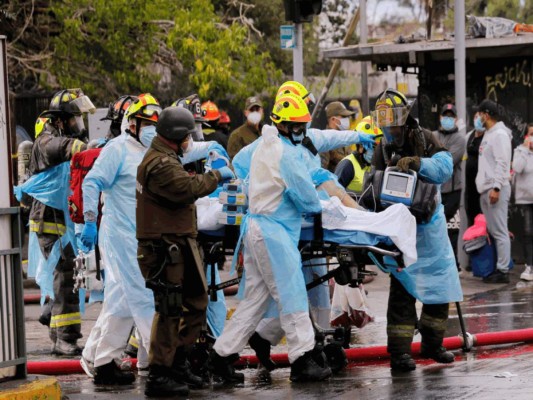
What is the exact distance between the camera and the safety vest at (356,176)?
11.3m

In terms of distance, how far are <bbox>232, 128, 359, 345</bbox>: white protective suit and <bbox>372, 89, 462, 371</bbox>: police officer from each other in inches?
19.0

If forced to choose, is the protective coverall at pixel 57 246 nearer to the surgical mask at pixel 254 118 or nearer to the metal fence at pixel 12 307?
the metal fence at pixel 12 307

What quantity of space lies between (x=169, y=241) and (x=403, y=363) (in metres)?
2.12

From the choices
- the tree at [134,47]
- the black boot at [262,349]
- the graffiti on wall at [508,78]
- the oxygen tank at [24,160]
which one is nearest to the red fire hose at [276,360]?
the black boot at [262,349]

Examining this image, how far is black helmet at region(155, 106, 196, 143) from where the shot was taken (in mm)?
8859

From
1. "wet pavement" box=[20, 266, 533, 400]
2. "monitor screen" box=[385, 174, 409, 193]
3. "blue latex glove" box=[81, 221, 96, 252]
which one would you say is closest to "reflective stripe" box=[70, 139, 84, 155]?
"blue latex glove" box=[81, 221, 96, 252]

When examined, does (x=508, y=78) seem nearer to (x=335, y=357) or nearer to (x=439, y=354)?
(x=439, y=354)

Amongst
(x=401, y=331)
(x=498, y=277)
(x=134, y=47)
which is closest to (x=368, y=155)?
(x=401, y=331)

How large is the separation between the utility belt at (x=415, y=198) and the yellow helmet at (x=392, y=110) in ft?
1.29

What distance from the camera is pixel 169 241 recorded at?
8812 millimetres

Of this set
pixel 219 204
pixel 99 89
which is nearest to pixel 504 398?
pixel 219 204

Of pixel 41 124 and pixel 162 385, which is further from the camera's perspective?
pixel 41 124

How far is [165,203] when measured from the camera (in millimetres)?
8836

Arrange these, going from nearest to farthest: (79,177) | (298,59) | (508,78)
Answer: (79,177), (298,59), (508,78)
